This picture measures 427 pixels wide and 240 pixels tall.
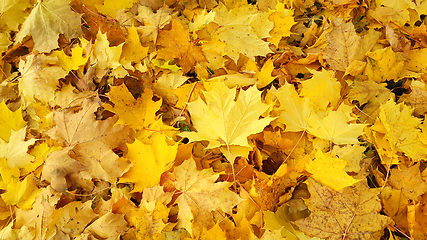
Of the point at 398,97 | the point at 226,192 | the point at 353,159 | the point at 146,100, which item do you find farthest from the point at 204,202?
the point at 398,97

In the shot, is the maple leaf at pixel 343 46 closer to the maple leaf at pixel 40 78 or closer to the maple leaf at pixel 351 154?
the maple leaf at pixel 351 154

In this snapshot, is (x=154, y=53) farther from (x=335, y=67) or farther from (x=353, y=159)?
(x=353, y=159)

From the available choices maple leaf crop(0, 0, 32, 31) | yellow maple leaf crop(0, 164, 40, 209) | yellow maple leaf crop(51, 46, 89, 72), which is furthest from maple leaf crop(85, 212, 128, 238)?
maple leaf crop(0, 0, 32, 31)

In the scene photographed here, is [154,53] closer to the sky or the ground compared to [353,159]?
closer to the sky

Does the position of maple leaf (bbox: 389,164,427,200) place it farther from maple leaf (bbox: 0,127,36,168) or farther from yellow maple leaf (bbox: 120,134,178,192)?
maple leaf (bbox: 0,127,36,168)

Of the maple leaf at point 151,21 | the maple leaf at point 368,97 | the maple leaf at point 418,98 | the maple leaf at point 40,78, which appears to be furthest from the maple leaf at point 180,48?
the maple leaf at point 418,98

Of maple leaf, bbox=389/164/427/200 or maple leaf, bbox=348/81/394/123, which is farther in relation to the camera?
maple leaf, bbox=348/81/394/123

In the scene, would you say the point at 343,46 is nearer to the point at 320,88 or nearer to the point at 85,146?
the point at 320,88

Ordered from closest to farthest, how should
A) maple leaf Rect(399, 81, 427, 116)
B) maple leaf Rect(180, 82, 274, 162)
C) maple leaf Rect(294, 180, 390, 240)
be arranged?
maple leaf Rect(294, 180, 390, 240) → maple leaf Rect(180, 82, 274, 162) → maple leaf Rect(399, 81, 427, 116)
